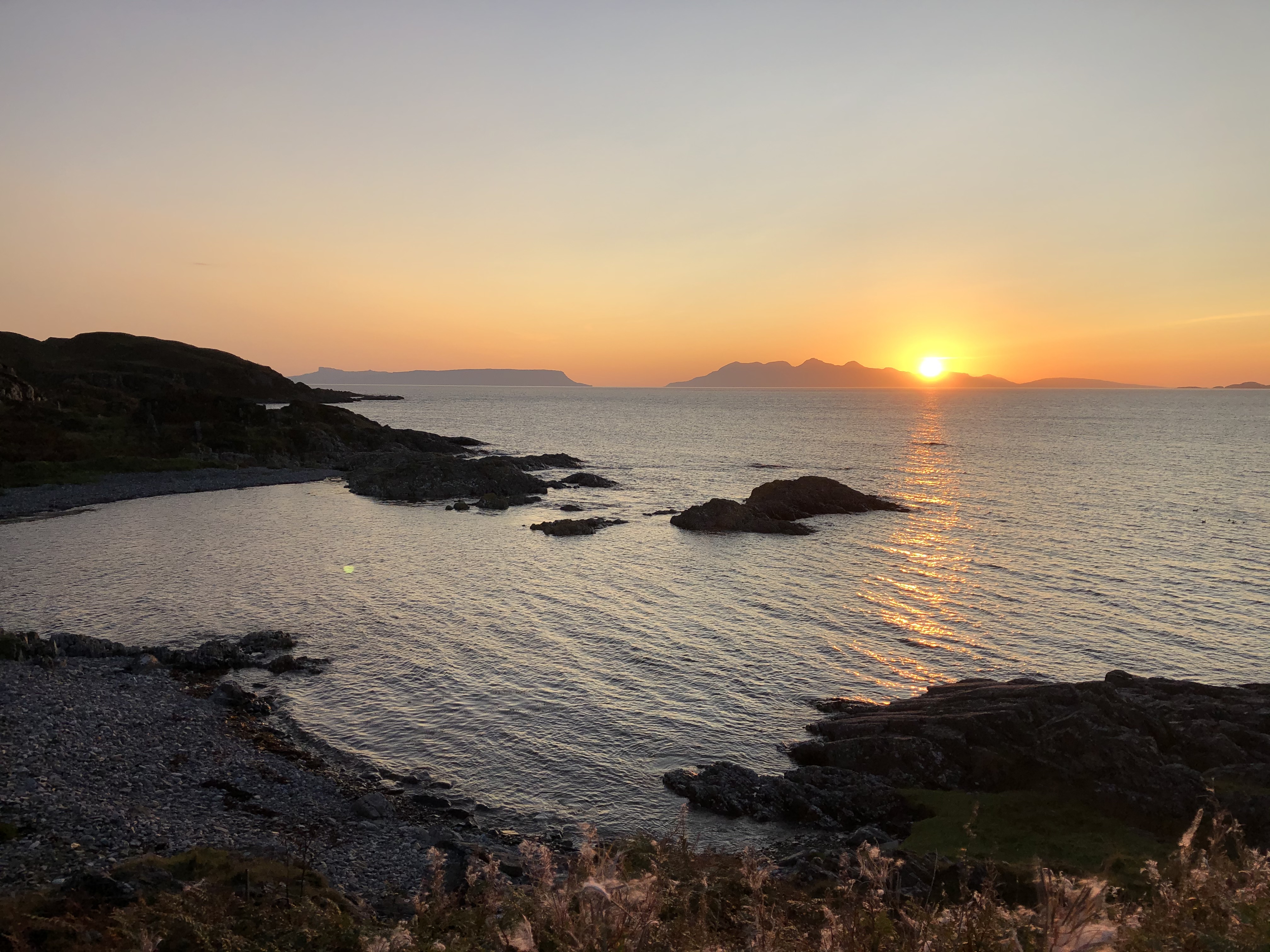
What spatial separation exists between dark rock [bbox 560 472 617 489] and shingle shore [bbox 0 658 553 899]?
64568mm

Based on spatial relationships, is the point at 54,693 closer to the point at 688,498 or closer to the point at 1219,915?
the point at 1219,915

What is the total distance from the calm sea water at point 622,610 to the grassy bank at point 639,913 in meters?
9.87

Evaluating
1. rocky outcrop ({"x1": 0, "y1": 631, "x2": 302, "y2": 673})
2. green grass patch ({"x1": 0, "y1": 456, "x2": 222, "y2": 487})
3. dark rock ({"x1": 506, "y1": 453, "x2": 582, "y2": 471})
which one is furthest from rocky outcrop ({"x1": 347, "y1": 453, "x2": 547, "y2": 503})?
rocky outcrop ({"x1": 0, "y1": 631, "x2": 302, "y2": 673})

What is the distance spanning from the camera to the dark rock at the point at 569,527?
63.6 metres

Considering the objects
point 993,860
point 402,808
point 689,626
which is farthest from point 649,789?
point 689,626

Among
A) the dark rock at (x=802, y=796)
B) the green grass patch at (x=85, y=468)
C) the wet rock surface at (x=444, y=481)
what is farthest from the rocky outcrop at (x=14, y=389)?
the dark rock at (x=802, y=796)

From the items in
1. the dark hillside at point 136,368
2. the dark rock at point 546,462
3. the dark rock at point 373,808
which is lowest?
the dark rock at point 373,808

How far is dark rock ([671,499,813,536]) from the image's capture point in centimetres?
6588

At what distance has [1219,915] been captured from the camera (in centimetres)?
720

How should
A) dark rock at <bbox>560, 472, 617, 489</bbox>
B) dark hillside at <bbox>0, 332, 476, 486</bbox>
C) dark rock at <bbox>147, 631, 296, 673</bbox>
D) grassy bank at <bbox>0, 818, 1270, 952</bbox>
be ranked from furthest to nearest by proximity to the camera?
1. dark rock at <bbox>560, 472, 617, 489</bbox>
2. dark hillside at <bbox>0, 332, 476, 486</bbox>
3. dark rock at <bbox>147, 631, 296, 673</bbox>
4. grassy bank at <bbox>0, 818, 1270, 952</bbox>

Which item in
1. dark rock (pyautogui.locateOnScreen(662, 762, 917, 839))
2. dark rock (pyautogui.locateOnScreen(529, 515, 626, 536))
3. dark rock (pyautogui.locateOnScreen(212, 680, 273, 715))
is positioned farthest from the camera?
dark rock (pyautogui.locateOnScreen(529, 515, 626, 536))

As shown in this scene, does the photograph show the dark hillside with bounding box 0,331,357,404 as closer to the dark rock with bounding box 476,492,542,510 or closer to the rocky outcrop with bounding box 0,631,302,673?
the dark rock with bounding box 476,492,542,510

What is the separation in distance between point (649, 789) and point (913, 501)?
2704 inches

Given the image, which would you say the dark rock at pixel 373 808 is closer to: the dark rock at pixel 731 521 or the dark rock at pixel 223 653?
the dark rock at pixel 223 653
